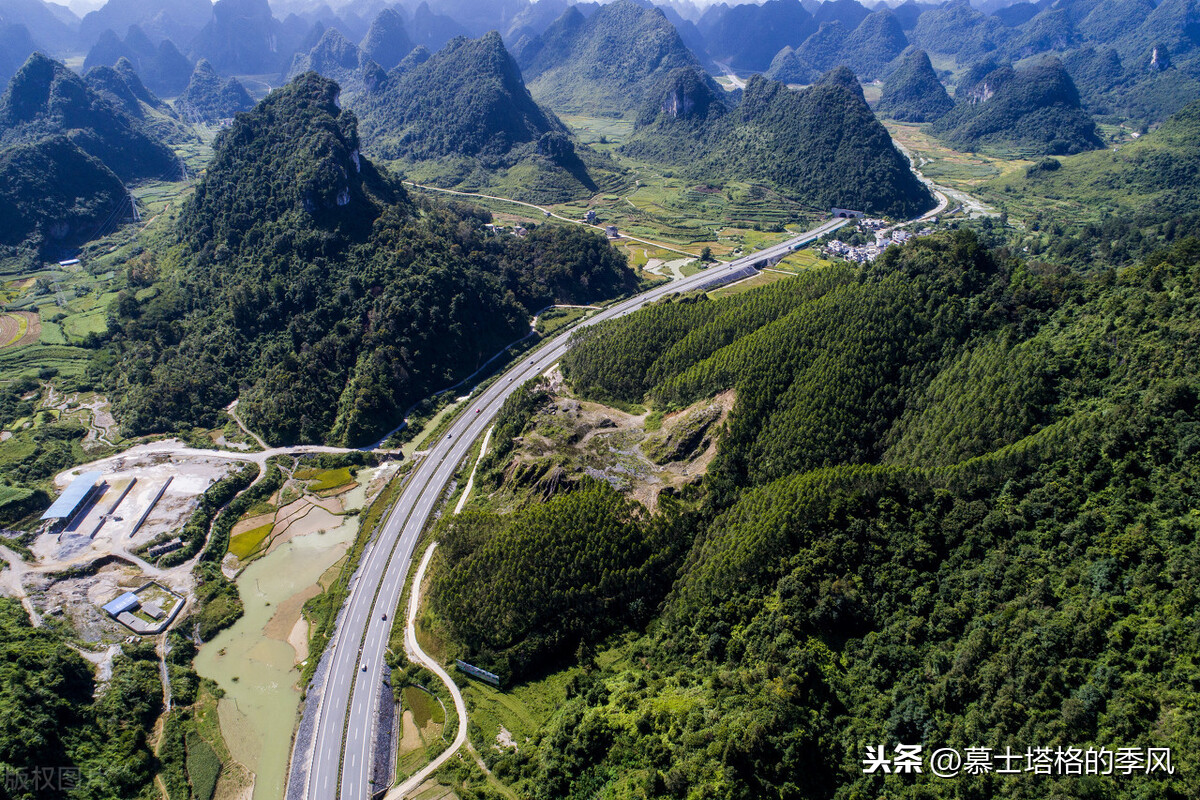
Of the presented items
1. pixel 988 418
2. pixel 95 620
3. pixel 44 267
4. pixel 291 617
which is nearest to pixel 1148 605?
pixel 988 418

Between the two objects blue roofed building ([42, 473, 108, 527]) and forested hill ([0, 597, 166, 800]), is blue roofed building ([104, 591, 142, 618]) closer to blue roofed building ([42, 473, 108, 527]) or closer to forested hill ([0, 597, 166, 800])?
forested hill ([0, 597, 166, 800])

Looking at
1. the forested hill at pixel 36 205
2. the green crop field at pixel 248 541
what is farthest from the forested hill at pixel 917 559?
the forested hill at pixel 36 205

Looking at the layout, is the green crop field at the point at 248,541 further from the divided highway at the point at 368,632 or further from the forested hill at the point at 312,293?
the forested hill at the point at 312,293

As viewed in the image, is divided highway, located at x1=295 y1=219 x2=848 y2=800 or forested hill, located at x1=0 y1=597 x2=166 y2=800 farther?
divided highway, located at x1=295 y1=219 x2=848 y2=800

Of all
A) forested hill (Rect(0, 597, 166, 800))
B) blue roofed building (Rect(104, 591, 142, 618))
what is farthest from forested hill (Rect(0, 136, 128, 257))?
forested hill (Rect(0, 597, 166, 800))

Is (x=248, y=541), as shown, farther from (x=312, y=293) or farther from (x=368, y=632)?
(x=312, y=293)

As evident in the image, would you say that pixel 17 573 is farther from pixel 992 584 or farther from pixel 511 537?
pixel 992 584

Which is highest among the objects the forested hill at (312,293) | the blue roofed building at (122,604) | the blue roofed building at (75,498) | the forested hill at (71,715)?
the forested hill at (312,293)
